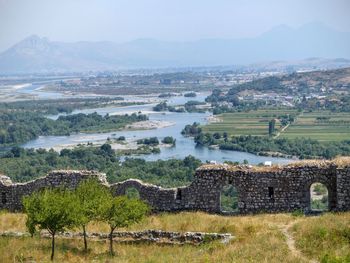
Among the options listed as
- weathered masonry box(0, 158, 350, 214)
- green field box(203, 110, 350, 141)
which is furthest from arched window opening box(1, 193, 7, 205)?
green field box(203, 110, 350, 141)

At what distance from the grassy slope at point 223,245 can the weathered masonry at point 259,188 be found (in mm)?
804

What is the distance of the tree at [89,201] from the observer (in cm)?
1686

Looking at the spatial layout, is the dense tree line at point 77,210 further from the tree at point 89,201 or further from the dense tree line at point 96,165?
the dense tree line at point 96,165

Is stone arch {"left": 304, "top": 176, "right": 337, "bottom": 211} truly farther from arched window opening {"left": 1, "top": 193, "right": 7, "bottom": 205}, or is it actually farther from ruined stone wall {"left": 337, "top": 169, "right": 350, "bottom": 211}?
arched window opening {"left": 1, "top": 193, "right": 7, "bottom": 205}

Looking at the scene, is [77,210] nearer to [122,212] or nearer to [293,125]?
[122,212]

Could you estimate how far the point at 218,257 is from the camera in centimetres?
1541

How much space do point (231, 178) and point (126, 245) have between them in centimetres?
504

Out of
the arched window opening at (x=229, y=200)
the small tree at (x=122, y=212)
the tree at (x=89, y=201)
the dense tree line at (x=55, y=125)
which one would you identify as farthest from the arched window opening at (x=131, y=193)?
the dense tree line at (x=55, y=125)

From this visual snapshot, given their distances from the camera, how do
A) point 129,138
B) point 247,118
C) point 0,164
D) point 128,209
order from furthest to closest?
point 247,118, point 129,138, point 0,164, point 128,209

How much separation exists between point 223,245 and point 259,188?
4.70 meters

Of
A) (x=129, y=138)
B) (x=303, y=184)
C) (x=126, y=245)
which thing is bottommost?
(x=129, y=138)

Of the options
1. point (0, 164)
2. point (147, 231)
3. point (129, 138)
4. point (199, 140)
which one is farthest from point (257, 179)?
point (129, 138)

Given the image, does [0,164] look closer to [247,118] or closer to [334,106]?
[247,118]

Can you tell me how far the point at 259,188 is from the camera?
69.5 ft
